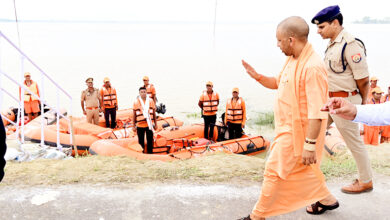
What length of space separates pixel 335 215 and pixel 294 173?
68 cm

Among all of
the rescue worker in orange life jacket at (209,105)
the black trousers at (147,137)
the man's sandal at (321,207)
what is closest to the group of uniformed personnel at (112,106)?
the black trousers at (147,137)

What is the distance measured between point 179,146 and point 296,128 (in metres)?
5.91

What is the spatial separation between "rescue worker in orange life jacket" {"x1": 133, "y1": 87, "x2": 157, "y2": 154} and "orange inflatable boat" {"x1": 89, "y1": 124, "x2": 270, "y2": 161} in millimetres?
229

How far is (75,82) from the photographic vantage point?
73.5 ft

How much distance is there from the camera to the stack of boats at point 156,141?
669 cm

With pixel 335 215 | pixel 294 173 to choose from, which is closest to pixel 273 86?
pixel 294 173

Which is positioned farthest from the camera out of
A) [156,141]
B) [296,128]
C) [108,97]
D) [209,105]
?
[108,97]

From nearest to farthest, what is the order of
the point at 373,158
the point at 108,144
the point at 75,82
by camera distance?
the point at 373,158, the point at 108,144, the point at 75,82

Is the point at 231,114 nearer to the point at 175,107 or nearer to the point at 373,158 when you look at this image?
the point at 373,158

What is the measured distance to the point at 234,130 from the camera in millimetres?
8375

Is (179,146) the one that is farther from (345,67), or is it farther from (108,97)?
(345,67)

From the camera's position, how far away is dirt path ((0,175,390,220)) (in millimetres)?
2684

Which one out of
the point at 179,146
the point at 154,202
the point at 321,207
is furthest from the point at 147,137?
the point at 321,207

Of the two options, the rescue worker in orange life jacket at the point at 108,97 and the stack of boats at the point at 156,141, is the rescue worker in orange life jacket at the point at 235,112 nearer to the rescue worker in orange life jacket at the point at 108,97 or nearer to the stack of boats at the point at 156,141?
the stack of boats at the point at 156,141
